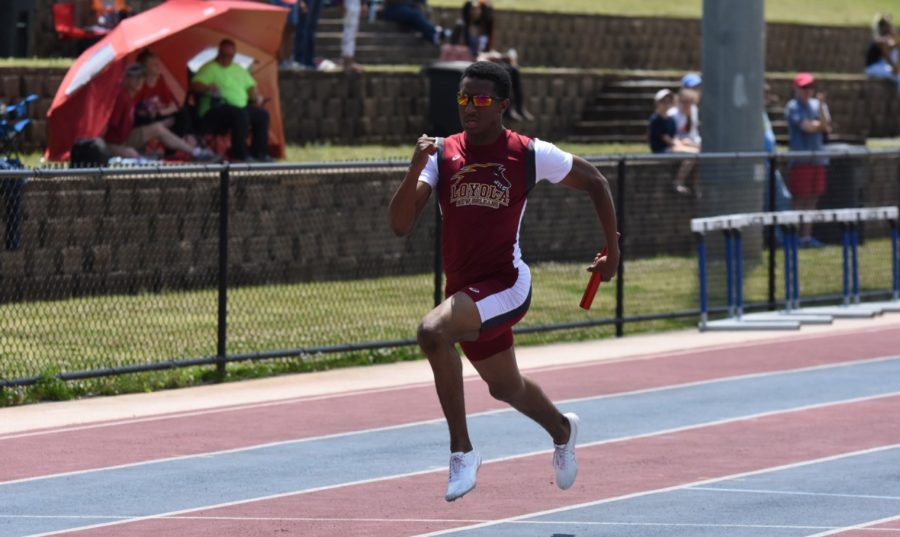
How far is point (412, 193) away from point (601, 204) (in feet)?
3.29

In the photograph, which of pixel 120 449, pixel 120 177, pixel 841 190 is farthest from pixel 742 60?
pixel 120 449

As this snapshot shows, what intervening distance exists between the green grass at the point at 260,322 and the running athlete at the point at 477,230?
5.01 meters

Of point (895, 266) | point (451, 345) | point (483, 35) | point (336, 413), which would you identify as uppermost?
point (483, 35)

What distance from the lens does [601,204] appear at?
919 cm

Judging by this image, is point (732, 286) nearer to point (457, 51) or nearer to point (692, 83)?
point (692, 83)

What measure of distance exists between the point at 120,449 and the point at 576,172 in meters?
3.64

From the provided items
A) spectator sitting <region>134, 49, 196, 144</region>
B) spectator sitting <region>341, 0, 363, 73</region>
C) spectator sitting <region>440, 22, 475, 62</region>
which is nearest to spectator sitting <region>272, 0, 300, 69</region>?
spectator sitting <region>341, 0, 363, 73</region>

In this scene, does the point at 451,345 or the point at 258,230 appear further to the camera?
the point at 258,230

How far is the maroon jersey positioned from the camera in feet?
29.1

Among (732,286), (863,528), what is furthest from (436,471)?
(732,286)

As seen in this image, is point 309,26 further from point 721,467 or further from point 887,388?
point 721,467

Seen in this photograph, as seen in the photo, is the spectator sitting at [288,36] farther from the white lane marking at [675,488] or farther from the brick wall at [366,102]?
the white lane marking at [675,488]

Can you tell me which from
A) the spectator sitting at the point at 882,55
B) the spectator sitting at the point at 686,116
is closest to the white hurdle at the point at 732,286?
the spectator sitting at the point at 686,116

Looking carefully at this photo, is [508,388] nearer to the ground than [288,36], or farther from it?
nearer to the ground
